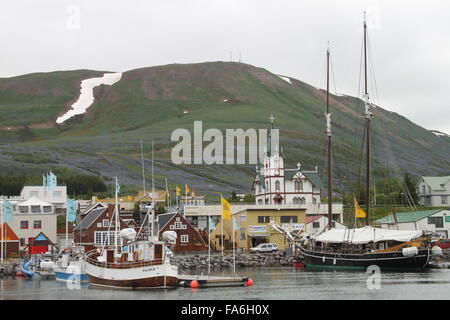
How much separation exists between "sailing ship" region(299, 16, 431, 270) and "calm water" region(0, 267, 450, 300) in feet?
10.7

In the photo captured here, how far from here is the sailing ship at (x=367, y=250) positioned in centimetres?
8544

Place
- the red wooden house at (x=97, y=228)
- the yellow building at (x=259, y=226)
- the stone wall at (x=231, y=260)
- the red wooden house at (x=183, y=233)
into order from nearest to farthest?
the stone wall at (x=231, y=260), the red wooden house at (x=97, y=228), the red wooden house at (x=183, y=233), the yellow building at (x=259, y=226)

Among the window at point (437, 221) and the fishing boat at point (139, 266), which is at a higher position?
Answer: the window at point (437, 221)

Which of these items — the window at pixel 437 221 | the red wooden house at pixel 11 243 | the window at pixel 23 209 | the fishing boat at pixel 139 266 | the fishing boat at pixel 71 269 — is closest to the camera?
the fishing boat at pixel 139 266

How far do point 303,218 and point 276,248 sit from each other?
11.0m

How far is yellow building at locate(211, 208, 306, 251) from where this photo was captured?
392 ft

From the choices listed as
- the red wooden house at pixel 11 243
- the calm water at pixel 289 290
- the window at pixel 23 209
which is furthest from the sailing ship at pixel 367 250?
the window at pixel 23 209

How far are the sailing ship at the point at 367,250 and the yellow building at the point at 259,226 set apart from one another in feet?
71.3

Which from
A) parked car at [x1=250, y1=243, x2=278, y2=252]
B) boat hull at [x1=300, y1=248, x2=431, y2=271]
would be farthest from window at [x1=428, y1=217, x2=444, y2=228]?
boat hull at [x1=300, y1=248, x2=431, y2=271]

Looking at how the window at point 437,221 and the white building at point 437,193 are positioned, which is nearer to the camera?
the window at point 437,221

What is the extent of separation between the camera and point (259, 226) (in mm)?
119938

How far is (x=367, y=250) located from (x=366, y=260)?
2.11 meters

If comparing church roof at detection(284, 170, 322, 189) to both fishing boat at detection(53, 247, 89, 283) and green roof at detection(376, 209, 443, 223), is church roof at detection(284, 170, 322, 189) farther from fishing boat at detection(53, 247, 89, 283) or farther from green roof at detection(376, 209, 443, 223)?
fishing boat at detection(53, 247, 89, 283)

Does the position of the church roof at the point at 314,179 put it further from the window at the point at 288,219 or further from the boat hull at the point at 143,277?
the boat hull at the point at 143,277
